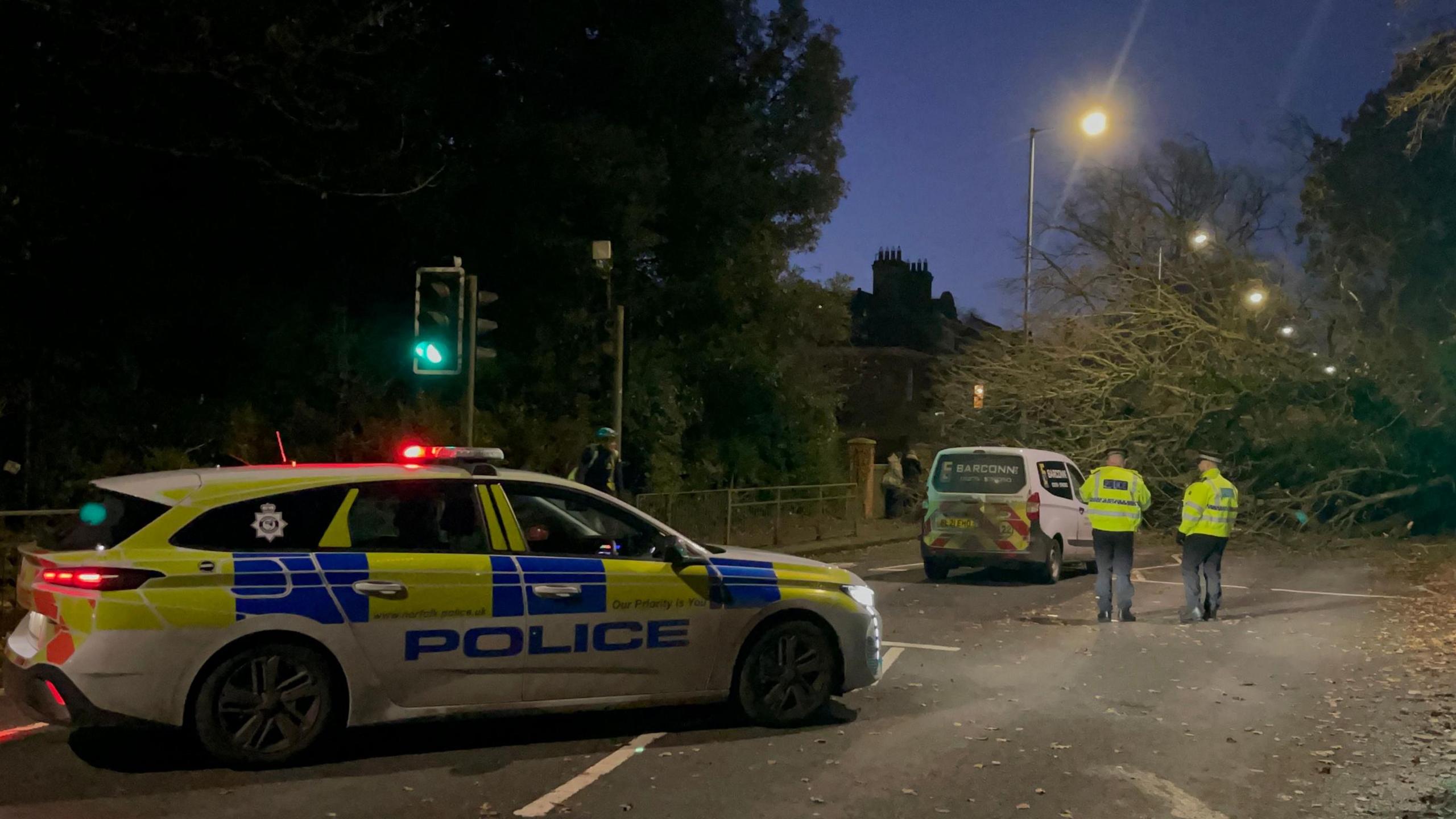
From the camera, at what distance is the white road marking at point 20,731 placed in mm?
6867

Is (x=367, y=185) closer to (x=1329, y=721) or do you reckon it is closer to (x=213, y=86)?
Answer: (x=213, y=86)

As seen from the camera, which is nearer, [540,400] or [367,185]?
[367,185]

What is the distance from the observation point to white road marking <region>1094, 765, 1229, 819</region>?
5809mm

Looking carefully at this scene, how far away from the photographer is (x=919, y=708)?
315 inches

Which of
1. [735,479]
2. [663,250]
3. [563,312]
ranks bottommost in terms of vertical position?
[735,479]

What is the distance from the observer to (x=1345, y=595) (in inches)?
576

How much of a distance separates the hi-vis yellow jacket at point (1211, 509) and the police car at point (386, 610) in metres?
5.85

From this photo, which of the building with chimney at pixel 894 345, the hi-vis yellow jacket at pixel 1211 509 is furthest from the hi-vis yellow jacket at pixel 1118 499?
the building with chimney at pixel 894 345

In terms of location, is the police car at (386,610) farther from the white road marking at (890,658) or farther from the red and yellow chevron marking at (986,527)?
the red and yellow chevron marking at (986,527)

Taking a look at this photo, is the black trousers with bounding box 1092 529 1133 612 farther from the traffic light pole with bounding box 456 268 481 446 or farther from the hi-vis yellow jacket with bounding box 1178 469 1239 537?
the traffic light pole with bounding box 456 268 481 446

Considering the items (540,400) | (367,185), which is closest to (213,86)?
(367,185)

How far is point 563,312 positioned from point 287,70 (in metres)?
6.76

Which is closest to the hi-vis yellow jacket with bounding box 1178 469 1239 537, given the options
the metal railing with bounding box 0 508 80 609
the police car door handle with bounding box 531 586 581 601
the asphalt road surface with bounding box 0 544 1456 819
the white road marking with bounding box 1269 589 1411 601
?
the asphalt road surface with bounding box 0 544 1456 819

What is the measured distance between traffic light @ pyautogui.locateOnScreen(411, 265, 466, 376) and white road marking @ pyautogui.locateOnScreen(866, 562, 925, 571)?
26.4 feet
